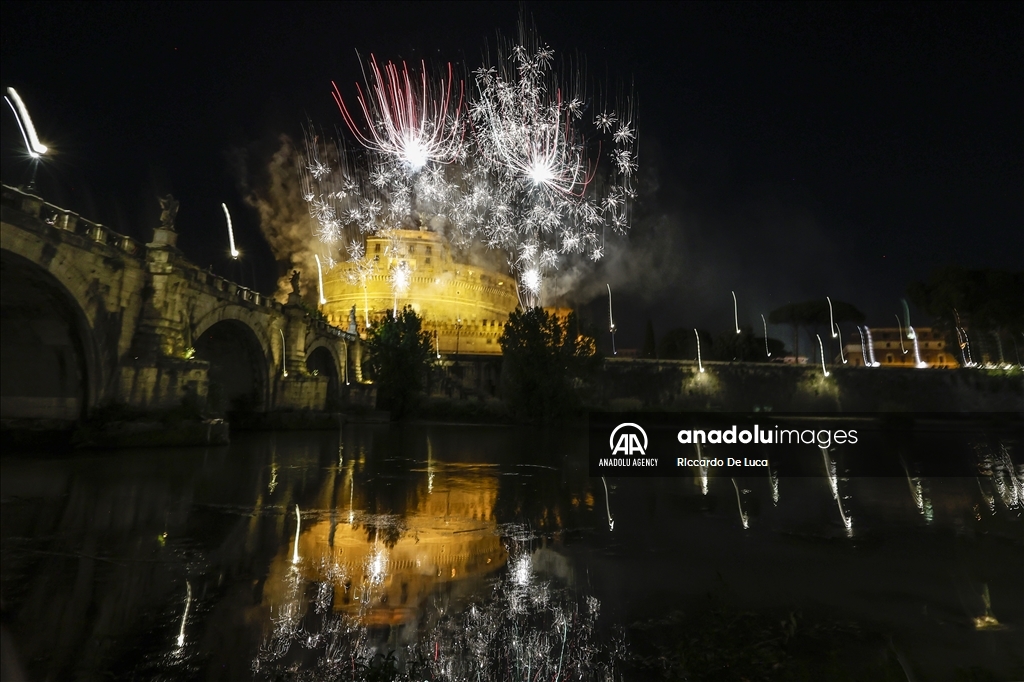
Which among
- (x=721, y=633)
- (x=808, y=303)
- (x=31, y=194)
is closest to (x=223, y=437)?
(x=31, y=194)

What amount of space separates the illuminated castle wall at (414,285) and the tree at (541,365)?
35.0 metres

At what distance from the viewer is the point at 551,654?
3.90m

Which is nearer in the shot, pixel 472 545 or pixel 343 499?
pixel 472 545

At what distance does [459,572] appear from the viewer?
224 inches

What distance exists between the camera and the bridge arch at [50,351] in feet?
53.6

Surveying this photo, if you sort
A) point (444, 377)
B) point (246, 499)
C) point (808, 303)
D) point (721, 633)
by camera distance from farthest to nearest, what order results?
point (808, 303) → point (444, 377) → point (246, 499) → point (721, 633)

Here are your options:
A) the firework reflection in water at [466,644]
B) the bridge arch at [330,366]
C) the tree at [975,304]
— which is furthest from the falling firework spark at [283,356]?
the tree at [975,304]

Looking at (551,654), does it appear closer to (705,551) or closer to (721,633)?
(721,633)

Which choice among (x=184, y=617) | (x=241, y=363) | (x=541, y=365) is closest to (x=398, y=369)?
(x=541, y=365)

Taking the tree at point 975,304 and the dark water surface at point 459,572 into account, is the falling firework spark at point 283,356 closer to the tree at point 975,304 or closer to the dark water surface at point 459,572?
the dark water surface at point 459,572

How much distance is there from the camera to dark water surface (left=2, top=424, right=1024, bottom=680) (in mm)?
3891

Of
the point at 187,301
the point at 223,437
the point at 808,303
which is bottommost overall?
the point at 223,437

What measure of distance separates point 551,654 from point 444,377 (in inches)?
2060

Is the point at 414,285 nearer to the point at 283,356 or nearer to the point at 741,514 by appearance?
the point at 283,356
